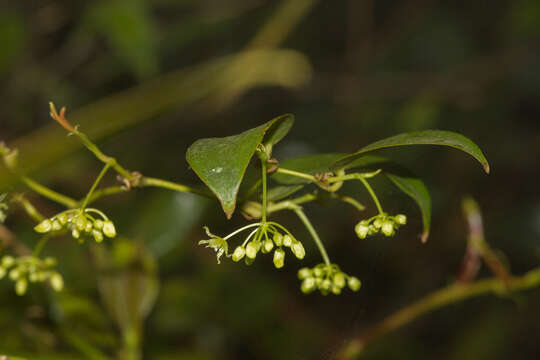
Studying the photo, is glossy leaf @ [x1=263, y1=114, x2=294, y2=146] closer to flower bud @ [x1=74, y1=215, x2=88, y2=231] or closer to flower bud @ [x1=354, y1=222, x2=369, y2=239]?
flower bud @ [x1=354, y1=222, x2=369, y2=239]

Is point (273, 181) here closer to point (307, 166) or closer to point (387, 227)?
point (307, 166)

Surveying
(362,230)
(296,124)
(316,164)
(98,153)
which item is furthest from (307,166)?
(296,124)

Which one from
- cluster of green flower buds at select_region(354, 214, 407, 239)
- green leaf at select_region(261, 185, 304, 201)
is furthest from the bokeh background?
cluster of green flower buds at select_region(354, 214, 407, 239)

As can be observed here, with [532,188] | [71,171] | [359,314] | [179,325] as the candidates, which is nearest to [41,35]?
[71,171]

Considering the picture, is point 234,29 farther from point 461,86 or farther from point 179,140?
point 461,86

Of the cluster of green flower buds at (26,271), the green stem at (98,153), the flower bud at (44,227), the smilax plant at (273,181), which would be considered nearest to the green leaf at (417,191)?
the smilax plant at (273,181)

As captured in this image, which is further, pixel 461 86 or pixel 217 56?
pixel 217 56
